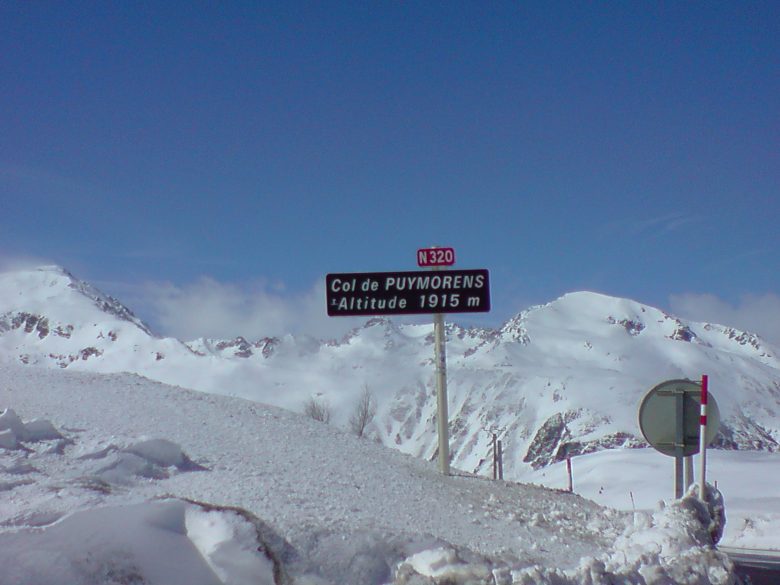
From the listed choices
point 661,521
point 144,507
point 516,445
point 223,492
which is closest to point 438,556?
point 144,507

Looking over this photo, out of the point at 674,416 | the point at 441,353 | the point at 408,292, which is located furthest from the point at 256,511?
the point at 441,353

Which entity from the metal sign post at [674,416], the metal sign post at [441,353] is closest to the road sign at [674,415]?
the metal sign post at [674,416]

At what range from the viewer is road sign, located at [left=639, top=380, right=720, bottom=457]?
8.71 meters

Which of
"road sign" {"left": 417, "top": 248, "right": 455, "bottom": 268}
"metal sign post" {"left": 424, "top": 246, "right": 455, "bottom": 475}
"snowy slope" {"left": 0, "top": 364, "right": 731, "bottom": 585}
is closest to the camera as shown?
"snowy slope" {"left": 0, "top": 364, "right": 731, "bottom": 585}

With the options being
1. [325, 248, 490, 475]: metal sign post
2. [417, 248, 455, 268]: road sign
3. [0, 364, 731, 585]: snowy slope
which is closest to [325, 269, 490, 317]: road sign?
[325, 248, 490, 475]: metal sign post

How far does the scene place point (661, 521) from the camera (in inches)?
319

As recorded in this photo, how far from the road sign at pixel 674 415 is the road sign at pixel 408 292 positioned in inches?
119

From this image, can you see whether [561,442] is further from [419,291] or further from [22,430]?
[22,430]

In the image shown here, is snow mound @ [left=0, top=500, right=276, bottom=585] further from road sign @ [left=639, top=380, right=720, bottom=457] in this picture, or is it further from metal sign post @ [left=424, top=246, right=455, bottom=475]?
metal sign post @ [left=424, top=246, right=455, bottom=475]

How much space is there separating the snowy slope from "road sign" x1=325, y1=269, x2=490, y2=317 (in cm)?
196

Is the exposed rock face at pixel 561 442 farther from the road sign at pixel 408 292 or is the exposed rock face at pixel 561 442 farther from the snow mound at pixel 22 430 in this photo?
the snow mound at pixel 22 430

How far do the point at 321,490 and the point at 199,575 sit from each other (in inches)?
133

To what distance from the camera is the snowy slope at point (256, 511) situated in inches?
189

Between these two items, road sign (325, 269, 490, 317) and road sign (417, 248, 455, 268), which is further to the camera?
road sign (417, 248, 455, 268)
